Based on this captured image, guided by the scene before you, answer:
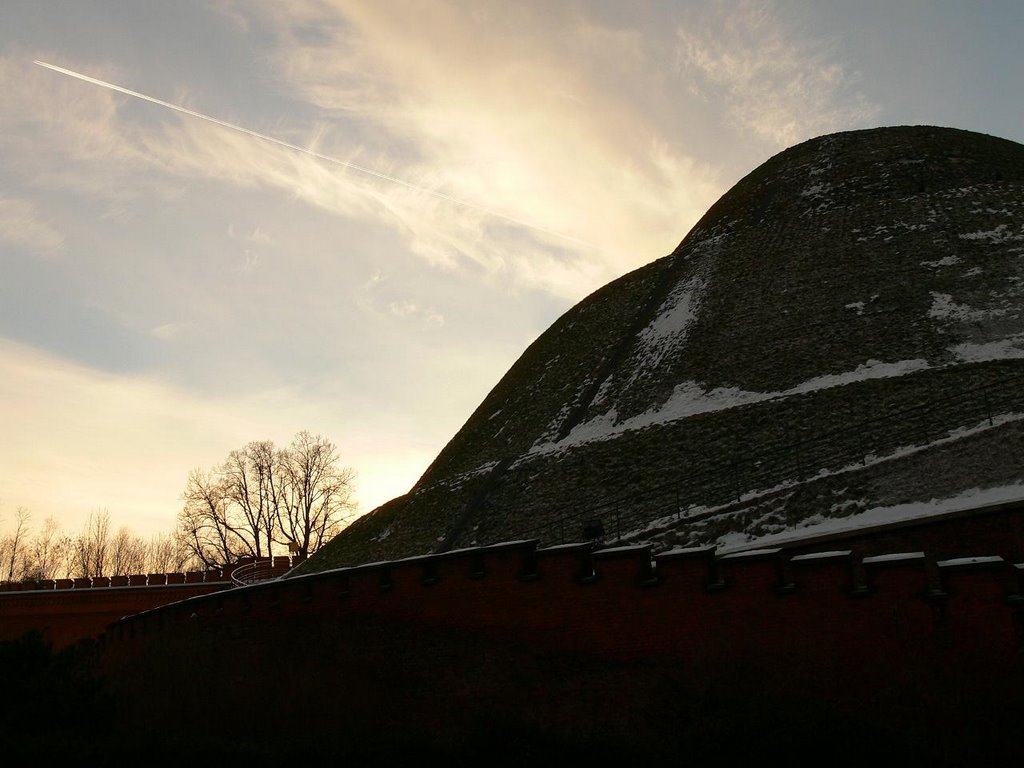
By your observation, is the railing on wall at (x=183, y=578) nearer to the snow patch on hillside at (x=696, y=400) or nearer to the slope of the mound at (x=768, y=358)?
the slope of the mound at (x=768, y=358)

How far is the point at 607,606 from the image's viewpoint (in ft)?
33.5

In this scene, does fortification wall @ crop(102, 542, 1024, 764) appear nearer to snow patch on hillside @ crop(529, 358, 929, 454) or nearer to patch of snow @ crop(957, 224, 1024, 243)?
snow patch on hillside @ crop(529, 358, 929, 454)

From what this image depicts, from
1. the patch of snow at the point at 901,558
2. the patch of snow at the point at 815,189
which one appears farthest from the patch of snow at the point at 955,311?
the patch of snow at the point at 901,558

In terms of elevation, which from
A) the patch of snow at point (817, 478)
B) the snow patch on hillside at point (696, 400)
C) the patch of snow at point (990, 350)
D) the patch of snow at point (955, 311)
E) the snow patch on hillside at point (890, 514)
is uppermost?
the patch of snow at point (955, 311)

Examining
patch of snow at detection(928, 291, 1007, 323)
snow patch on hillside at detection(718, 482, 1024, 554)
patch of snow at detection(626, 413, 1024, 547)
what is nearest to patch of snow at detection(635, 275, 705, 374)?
patch of snow at detection(928, 291, 1007, 323)

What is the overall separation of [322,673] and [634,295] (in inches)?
1278

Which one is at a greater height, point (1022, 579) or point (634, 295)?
point (634, 295)

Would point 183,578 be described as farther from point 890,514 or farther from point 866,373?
point 890,514

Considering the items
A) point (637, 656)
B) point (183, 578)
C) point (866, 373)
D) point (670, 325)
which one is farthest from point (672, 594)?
point (183, 578)

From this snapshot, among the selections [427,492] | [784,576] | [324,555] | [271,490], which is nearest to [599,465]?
[427,492]

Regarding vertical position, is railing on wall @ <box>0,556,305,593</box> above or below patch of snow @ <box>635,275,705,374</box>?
below

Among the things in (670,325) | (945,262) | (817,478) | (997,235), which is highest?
(670,325)

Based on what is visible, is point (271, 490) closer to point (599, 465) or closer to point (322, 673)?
point (599, 465)

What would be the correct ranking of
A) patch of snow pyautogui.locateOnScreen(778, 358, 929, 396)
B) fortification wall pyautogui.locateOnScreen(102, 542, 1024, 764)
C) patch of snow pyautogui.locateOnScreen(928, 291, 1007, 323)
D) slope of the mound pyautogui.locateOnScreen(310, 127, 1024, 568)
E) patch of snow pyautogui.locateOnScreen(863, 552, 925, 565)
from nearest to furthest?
fortification wall pyautogui.locateOnScreen(102, 542, 1024, 764) < patch of snow pyautogui.locateOnScreen(863, 552, 925, 565) < slope of the mound pyautogui.locateOnScreen(310, 127, 1024, 568) < patch of snow pyautogui.locateOnScreen(778, 358, 929, 396) < patch of snow pyautogui.locateOnScreen(928, 291, 1007, 323)
